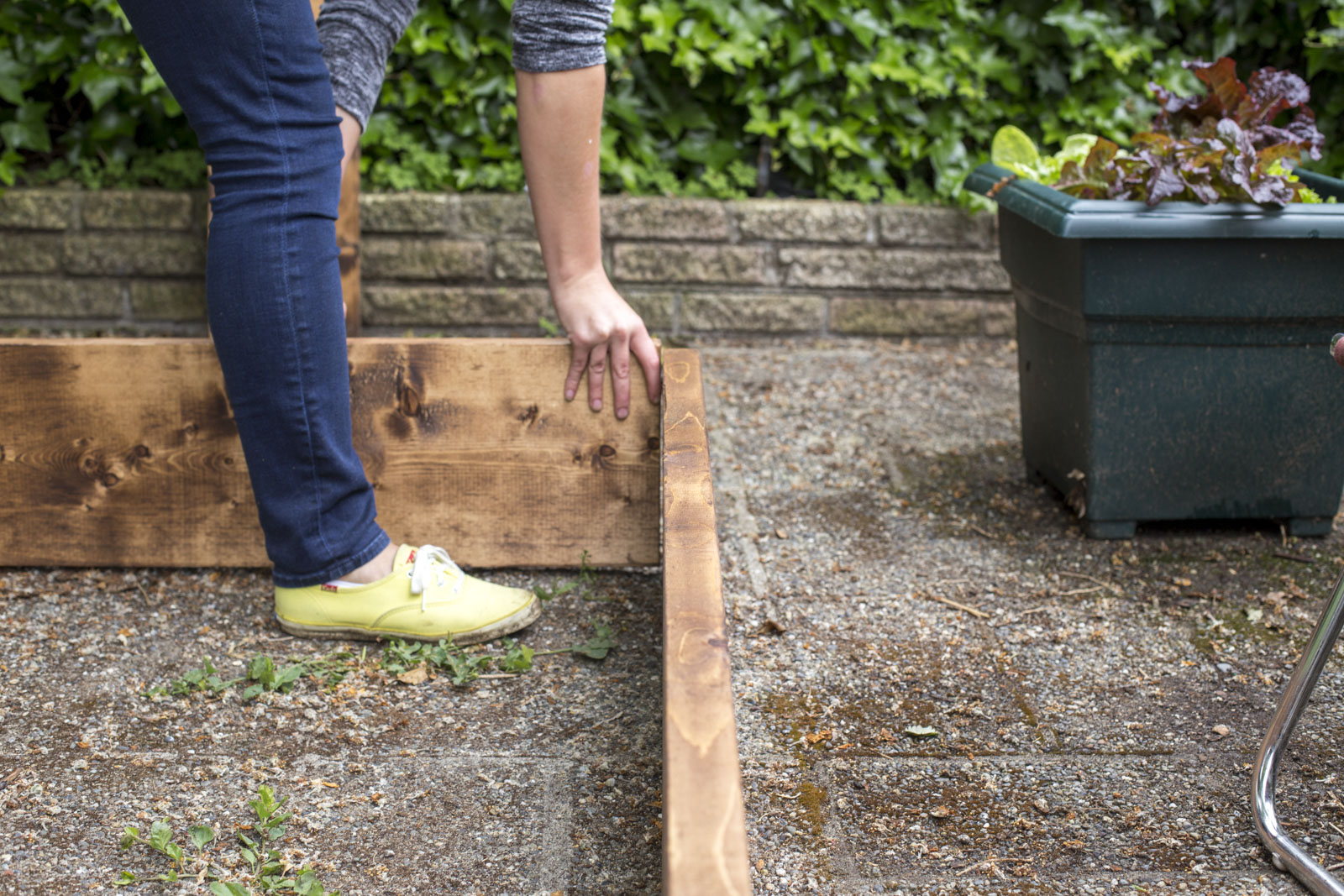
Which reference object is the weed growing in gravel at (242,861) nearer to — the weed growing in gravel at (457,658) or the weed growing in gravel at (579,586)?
the weed growing in gravel at (457,658)

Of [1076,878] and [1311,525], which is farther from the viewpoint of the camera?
[1311,525]

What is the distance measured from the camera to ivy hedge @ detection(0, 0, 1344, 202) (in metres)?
3.18

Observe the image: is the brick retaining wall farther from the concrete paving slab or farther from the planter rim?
the concrete paving slab

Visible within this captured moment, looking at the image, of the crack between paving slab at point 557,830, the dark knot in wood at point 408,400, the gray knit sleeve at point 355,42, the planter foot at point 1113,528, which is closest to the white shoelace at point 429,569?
the dark knot in wood at point 408,400

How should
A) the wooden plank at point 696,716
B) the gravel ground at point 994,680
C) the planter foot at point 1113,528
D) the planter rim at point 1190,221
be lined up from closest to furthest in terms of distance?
the wooden plank at point 696,716, the gravel ground at point 994,680, the planter rim at point 1190,221, the planter foot at point 1113,528

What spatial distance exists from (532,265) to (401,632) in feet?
6.41

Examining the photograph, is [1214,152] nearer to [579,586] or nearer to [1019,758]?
[1019,758]

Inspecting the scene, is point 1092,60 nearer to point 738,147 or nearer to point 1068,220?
point 738,147

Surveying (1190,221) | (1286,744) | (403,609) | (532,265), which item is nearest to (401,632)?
(403,609)

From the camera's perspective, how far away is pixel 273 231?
1344mm

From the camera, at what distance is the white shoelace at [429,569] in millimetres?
1508

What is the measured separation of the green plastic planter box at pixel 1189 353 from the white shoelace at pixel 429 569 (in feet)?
3.53

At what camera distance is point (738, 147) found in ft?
11.1

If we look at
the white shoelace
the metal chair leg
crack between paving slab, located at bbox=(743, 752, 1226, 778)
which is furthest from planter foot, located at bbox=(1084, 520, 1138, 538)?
the white shoelace
